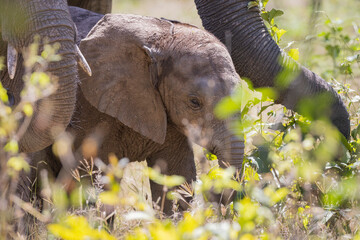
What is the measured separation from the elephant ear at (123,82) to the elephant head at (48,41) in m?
0.87

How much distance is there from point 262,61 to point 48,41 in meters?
1.67

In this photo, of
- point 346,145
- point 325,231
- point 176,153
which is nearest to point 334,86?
point 346,145

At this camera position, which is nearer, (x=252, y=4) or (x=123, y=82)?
(x=123, y=82)

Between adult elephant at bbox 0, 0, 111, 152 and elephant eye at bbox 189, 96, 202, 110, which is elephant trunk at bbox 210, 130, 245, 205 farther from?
adult elephant at bbox 0, 0, 111, 152

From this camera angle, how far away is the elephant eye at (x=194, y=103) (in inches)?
170

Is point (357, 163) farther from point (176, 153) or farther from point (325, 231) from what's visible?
point (176, 153)

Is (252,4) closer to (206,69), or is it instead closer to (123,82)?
(206,69)

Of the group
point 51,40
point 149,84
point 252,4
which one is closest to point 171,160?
point 149,84

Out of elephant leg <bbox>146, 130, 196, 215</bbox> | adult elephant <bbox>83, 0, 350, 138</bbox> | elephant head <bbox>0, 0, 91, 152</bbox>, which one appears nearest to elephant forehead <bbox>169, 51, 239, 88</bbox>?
adult elephant <bbox>83, 0, 350, 138</bbox>

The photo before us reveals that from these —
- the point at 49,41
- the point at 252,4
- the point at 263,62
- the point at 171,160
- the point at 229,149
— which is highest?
the point at 49,41

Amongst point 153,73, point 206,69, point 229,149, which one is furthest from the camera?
point 153,73

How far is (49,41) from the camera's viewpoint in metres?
3.35

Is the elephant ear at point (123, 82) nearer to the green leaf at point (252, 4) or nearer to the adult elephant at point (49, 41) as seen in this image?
the green leaf at point (252, 4)

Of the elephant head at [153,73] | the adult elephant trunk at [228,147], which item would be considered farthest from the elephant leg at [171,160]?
the adult elephant trunk at [228,147]
